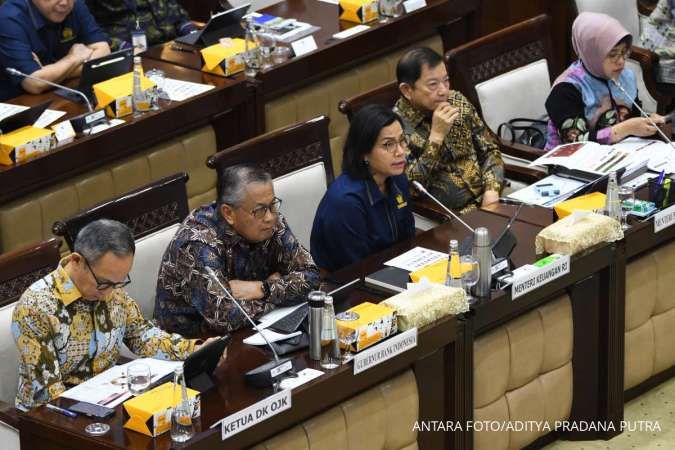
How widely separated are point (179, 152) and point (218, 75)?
388mm

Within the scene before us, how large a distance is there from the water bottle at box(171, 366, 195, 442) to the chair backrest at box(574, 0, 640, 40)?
365 cm

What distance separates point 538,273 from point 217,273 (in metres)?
0.88

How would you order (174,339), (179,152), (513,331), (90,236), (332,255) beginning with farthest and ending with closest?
(179,152)
(332,255)
(513,331)
(174,339)
(90,236)

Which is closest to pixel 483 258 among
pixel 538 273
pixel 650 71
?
pixel 538 273

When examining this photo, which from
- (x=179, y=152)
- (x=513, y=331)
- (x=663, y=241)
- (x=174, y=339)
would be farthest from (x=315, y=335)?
(x=179, y=152)

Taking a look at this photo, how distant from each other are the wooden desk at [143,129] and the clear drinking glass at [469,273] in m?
1.64

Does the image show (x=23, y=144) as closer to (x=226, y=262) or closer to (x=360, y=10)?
(x=226, y=262)

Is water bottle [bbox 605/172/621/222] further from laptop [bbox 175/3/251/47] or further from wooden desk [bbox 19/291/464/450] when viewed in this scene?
laptop [bbox 175/3/251/47]

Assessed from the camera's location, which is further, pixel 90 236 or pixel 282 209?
pixel 282 209

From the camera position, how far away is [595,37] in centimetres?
495

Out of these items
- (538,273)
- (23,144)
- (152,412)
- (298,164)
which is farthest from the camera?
(23,144)

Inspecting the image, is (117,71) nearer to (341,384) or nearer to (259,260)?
(259,260)

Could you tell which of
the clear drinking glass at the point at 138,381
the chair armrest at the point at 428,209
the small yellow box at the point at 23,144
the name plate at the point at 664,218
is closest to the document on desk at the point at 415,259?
the chair armrest at the point at 428,209

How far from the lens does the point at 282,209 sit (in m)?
4.41
